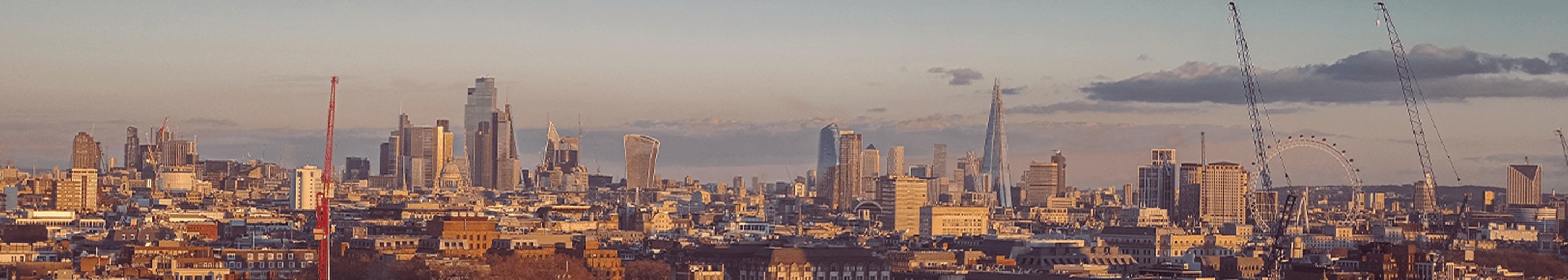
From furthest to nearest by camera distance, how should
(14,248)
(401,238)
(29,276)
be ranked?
(401,238), (14,248), (29,276)

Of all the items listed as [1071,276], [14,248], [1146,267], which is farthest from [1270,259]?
[14,248]

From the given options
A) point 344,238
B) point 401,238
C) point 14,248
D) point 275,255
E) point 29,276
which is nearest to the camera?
point 29,276

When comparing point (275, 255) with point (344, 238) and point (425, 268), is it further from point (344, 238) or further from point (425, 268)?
point (344, 238)

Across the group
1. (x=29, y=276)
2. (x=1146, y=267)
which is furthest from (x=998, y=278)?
(x=29, y=276)

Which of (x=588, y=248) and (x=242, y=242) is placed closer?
(x=588, y=248)

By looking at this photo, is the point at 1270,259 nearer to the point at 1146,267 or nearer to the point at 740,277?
the point at 1146,267

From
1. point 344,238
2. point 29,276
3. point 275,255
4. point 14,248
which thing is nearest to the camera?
point 29,276
